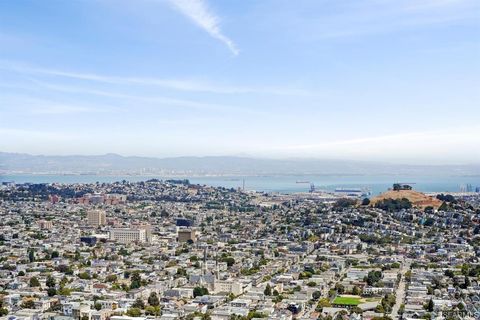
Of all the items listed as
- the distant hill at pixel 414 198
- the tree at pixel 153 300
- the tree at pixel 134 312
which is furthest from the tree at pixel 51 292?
the distant hill at pixel 414 198

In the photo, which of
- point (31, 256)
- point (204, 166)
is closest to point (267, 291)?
point (31, 256)

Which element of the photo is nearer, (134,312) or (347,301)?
(134,312)

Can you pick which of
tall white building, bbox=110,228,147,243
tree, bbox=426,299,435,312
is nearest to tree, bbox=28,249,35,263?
tall white building, bbox=110,228,147,243

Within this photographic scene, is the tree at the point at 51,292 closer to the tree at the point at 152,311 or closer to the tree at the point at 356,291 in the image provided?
the tree at the point at 152,311

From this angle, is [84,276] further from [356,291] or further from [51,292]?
[356,291]

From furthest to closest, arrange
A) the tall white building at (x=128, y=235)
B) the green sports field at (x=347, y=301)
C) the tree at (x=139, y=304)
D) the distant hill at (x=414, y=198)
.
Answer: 1. the distant hill at (x=414, y=198)
2. the tall white building at (x=128, y=235)
3. the green sports field at (x=347, y=301)
4. the tree at (x=139, y=304)
